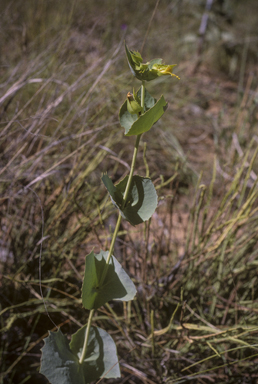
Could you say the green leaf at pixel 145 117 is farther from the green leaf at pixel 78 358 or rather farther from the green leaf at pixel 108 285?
the green leaf at pixel 78 358

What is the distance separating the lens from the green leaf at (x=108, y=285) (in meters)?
0.45

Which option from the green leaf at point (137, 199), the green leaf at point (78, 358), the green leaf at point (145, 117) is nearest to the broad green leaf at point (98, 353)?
the green leaf at point (78, 358)

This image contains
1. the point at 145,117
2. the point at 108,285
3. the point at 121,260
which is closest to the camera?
the point at 145,117

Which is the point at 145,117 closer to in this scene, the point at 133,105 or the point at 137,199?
the point at 133,105

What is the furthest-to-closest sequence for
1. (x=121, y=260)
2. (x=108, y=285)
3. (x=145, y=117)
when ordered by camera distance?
(x=121, y=260) → (x=108, y=285) → (x=145, y=117)

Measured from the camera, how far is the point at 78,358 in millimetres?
502

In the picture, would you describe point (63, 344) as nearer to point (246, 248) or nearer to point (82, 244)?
point (82, 244)

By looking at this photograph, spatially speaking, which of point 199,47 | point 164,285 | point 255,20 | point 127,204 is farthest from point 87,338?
point 255,20

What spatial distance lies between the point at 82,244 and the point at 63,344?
1.38 feet

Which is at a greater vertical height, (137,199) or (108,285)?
(137,199)

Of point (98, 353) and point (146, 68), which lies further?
point (98, 353)

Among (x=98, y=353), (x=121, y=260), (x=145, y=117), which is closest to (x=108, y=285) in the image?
(x=98, y=353)

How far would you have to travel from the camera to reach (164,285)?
2.51 ft

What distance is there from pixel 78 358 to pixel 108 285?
0.15 m
